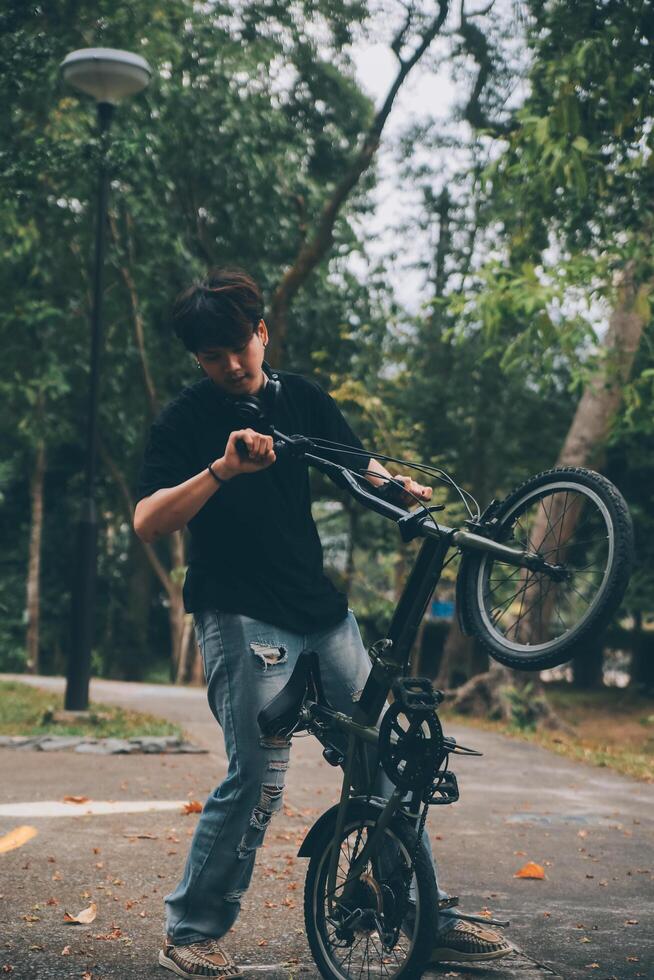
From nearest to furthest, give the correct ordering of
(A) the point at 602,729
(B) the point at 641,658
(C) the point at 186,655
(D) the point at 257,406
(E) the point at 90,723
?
1. (D) the point at 257,406
2. (E) the point at 90,723
3. (A) the point at 602,729
4. (C) the point at 186,655
5. (B) the point at 641,658

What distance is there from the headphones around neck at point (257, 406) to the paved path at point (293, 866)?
65.5 inches

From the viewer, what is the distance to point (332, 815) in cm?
349

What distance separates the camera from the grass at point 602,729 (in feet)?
32.8

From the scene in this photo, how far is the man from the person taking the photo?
11.3ft

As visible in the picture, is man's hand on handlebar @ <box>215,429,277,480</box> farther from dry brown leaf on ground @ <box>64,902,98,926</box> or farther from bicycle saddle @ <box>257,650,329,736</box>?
dry brown leaf on ground @ <box>64,902,98,926</box>

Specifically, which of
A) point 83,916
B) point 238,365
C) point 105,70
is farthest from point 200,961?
point 105,70

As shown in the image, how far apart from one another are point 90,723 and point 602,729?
39.3ft

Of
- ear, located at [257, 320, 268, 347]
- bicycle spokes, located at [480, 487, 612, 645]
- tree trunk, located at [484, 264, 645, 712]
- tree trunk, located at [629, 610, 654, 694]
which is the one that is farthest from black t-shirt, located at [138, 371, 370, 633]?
tree trunk, located at [629, 610, 654, 694]

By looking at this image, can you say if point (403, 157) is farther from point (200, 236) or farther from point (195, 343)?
point (195, 343)

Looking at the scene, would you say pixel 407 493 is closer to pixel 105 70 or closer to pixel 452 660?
pixel 105 70

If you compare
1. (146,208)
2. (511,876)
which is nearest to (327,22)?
(146,208)

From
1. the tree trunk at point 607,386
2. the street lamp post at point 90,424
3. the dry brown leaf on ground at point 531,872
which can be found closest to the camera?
the dry brown leaf on ground at point 531,872

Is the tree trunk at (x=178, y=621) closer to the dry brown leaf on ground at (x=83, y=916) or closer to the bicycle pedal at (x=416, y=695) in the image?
the dry brown leaf on ground at (x=83, y=916)

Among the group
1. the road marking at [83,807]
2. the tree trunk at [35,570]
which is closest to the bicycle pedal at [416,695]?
the road marking at [83,807]
